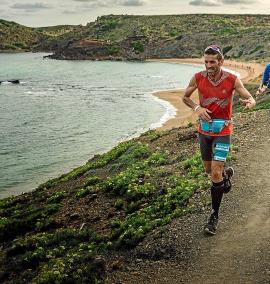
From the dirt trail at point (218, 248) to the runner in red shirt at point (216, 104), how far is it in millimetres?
1257

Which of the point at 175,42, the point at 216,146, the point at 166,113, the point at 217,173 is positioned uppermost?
the point at 175,42

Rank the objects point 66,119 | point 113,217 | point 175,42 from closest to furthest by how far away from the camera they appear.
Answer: point 113,217 → point 66,119 → point 175,42

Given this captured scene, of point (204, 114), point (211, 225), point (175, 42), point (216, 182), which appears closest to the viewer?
point (204, 114)

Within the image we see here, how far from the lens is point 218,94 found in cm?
870

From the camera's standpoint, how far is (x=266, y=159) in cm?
1366

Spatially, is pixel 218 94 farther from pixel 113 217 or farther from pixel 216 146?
pixel 113 217

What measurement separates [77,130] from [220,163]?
2908 cm

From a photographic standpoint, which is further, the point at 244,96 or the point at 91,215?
the point at 91,215

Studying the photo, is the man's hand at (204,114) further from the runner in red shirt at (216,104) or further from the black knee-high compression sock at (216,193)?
the black knee-high compression sock at (216,193)

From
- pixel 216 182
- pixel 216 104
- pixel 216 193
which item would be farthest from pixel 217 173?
pixel 216 104

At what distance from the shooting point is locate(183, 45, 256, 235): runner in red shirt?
8578mm

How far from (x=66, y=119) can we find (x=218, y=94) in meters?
35.4

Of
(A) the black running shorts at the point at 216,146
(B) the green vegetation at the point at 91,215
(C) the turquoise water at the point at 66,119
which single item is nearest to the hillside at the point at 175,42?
(C) the turquoise water at the point at 66,119

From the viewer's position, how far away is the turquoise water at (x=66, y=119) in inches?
1056
